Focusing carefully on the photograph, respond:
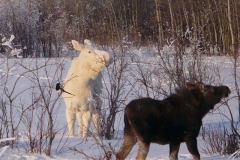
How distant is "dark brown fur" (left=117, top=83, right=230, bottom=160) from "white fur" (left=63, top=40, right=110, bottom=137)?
2316mm

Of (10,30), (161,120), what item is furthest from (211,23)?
(161,120)

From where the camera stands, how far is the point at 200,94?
656 centimetres

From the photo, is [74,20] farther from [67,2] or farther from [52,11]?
[67,2]

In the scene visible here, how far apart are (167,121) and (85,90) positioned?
9.29 feet

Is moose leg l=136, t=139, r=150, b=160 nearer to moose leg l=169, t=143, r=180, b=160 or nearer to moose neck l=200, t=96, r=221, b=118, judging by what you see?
moose leg l=169, t=143, r=180, b=160

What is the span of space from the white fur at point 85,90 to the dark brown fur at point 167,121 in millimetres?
2316

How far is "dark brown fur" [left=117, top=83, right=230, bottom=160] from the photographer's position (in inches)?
233

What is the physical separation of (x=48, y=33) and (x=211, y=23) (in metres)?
10.6

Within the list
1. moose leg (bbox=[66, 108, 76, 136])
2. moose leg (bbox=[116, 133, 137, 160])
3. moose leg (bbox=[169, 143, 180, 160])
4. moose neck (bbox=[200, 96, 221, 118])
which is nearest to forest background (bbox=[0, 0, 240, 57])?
moose leg (bbox=[66, 108, 76, 136])

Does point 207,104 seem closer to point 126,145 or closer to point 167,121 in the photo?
point 167,121

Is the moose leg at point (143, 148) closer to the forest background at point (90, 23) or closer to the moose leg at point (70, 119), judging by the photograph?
the moose leg at point (70, 119)

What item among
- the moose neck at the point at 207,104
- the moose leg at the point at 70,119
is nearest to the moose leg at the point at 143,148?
the moose neck at the point at 207,104

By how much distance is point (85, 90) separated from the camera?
8.63 metres

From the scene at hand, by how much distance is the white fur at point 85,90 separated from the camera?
857 cm
